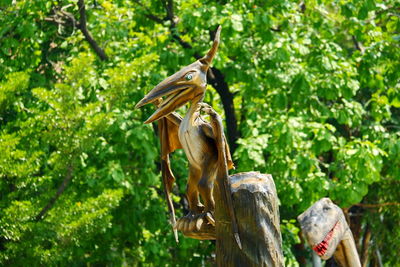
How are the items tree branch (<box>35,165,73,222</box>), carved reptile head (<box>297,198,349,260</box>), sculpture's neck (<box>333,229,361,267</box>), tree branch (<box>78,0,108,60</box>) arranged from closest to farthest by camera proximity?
carved reptile head (<box>297,198,349,260</box>) → sculpture's neck (<box>333,229,361,267</box>) → tree branch (<box>35,165,73,222</box>) → tree branch (<box>78,0,108,60</box>)

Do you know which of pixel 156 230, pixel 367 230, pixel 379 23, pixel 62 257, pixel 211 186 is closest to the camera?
pixel 211 186

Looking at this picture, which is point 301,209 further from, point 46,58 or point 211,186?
point 211,186

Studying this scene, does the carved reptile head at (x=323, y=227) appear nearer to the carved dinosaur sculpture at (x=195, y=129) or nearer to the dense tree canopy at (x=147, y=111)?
the carved dinosaur sculpture at (x=195, y=129)

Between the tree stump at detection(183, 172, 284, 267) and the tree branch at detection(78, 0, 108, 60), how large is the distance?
23.0 ft

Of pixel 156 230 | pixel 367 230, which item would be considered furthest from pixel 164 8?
pixel 367 230

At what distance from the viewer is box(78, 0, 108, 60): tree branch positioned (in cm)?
1142

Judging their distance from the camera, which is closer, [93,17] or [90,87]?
[90,87]

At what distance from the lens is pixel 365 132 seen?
11.6 m

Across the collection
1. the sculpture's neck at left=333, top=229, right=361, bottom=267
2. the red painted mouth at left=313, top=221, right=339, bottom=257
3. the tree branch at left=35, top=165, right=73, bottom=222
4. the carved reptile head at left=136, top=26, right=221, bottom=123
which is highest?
the carved reptile head at left=136, top=26, right=221, bottom=123

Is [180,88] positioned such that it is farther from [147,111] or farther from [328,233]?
[147,111]

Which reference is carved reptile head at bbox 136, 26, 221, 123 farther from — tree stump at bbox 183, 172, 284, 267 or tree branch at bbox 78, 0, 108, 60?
tree branch at bbox 78, 0, 108, 60

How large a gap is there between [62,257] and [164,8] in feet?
14.0

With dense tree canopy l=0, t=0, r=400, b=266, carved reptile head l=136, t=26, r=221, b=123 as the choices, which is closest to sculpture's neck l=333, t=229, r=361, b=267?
carved reptile head l=136, t=26, r=221, b=123

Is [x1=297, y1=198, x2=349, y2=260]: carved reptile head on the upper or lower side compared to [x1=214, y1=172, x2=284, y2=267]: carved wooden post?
upper
